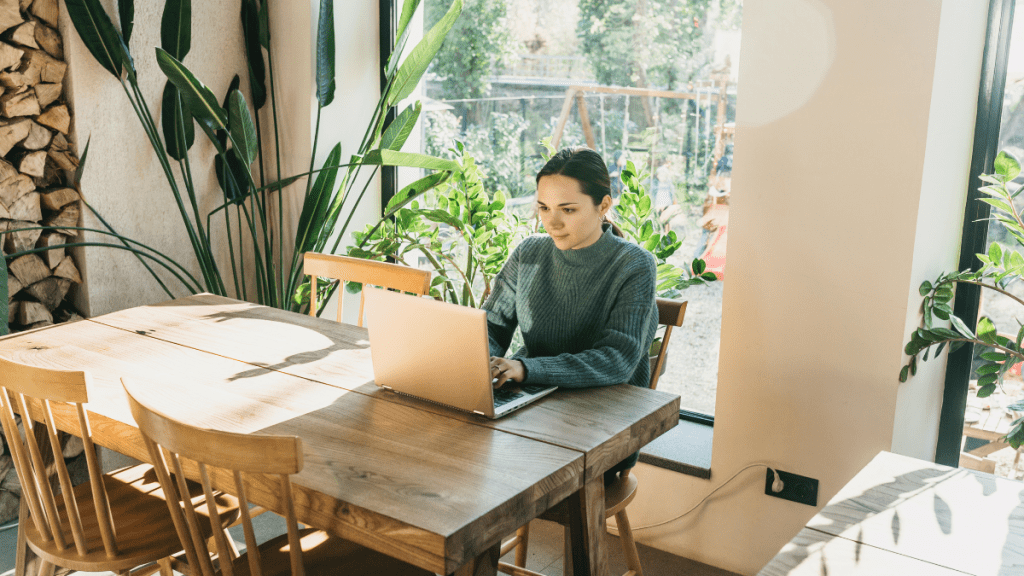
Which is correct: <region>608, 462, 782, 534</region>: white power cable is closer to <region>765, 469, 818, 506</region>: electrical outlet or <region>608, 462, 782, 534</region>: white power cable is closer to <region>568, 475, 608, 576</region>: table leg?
<region>765, 469, 818, 506</region>: electrical outlet

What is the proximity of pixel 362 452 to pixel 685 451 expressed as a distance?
141 cm

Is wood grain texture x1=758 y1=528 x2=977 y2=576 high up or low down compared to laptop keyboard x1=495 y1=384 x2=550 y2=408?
Result: down

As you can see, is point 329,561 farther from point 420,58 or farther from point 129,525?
point 420,58

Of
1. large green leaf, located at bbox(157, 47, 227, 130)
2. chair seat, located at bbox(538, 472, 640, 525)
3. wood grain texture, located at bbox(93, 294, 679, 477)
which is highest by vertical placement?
large green leaf, located at bbox(157, 47, 227, 130)

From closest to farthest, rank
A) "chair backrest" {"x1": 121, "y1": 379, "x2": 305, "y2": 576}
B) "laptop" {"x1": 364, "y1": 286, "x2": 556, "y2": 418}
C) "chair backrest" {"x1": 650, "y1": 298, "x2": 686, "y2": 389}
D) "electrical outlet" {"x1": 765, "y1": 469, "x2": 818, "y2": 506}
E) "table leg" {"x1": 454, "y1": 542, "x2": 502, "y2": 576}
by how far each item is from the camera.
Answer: "chair backrest" {"x1": 121, "y1": 379, "x2": 305, "y2": 576}
"table leg" {"x1": 454, "y1": 542, "x2": 502, "y2": 576}
"laptop" {"x1": 364, "y1": 286, "x2": 556, "y2": 418}
"chair backrest" {"x1": 650, "y1": 298, "x2": 686, "y2": 389}
"electrical outlet" {"x1": 765, "y1": 469, "x2": 818, "y2": 506}

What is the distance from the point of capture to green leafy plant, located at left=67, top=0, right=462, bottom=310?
104 inches

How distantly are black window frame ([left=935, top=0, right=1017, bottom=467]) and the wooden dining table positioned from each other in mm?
1116

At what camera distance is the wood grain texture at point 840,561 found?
124 centimetres

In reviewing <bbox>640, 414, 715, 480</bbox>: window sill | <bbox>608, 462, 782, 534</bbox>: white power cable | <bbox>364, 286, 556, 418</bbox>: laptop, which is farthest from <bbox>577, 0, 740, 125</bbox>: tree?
<bbox>364, 286, 556, 418</bbox>: laptop

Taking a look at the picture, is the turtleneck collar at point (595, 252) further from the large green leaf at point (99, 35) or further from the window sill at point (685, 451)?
the large green leaf at point (99, 35)

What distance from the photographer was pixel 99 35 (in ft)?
8.41

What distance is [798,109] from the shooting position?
7.01 feet

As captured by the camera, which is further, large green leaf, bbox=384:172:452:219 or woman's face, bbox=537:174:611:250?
large green leaf, bbox=384:172:452:219

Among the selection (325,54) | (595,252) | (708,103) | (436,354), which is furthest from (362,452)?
(325,54)
